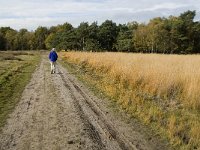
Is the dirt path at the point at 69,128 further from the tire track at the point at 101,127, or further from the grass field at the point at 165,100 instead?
the grass field at the point at 165,100

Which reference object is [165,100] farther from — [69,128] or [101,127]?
[69,128]

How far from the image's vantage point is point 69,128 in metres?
9.73

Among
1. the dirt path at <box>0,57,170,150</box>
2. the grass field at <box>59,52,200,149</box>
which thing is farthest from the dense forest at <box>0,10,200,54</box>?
the dirt path at <box>0,57,170,150</box>

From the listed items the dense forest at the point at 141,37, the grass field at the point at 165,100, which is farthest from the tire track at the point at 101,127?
the dense forest at the point at 141,37

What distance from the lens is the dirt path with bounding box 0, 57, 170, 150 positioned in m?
8.25

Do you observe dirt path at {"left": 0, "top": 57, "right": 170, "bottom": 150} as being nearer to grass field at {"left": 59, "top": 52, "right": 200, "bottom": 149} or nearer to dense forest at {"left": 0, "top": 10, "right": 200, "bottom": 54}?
grass field at {"left": 59, "top": 52, "right": 200, "bottom": 149}

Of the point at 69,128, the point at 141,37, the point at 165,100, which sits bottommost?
the point at 69,128

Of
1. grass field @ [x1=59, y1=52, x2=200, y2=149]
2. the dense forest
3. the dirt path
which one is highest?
the dense forest

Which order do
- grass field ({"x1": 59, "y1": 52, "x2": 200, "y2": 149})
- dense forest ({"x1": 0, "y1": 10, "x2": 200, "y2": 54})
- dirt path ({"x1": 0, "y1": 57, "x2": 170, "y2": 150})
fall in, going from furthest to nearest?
dense forest ({"x1": 0, "y1": 10, "x2": 200, "y2": 54}) → grass field ({"x1": 59, "y1": 52, "x2": 200, "y2": 149}) → dirt path ({"x1": 0, "y1": 57, "x2": 170, "y2": 150})

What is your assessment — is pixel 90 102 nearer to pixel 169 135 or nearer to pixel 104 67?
pixel 169 135

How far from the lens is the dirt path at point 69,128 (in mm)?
8250

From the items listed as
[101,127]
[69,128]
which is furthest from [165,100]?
[69,128]

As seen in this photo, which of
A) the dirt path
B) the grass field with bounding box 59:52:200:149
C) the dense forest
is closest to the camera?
the dirt path

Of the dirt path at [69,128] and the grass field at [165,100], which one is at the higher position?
the grass field at [165,100]
